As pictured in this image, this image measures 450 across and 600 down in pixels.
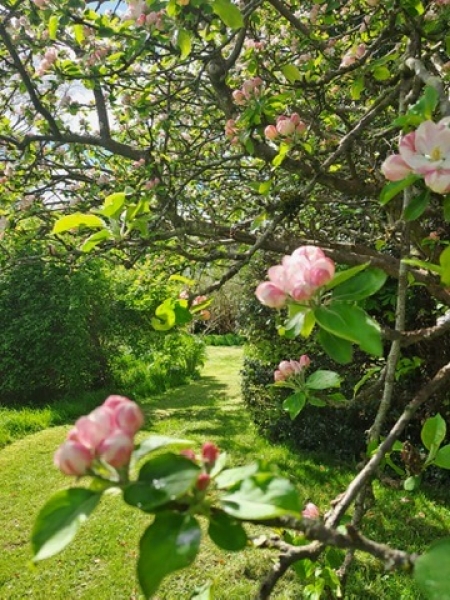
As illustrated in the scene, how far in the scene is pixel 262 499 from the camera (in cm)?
59

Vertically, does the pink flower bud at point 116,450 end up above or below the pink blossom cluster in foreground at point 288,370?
above

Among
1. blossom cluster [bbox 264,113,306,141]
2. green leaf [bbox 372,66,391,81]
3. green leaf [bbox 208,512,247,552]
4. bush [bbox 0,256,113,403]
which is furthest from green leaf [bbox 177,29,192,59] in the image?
bush [bbox 0,256,113,403]

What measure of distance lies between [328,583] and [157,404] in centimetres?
762

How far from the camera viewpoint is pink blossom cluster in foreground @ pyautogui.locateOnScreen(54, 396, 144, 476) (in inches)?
23.6

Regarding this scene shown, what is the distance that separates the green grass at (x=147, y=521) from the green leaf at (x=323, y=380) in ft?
7.53

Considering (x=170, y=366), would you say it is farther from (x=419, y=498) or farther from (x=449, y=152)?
(x=449, y=152)

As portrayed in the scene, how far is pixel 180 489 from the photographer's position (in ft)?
1.88

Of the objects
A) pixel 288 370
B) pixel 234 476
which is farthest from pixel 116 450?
pixel 288 370

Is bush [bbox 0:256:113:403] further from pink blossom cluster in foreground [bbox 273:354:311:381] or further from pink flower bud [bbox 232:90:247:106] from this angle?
pink blossom cluster in foreground [bbox 273:354:311:381]

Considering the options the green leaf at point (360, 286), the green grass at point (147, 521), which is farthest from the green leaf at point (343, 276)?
the green grass at point (147, 521)

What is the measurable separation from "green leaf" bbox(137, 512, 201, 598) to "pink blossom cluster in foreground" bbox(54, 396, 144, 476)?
0.27ft

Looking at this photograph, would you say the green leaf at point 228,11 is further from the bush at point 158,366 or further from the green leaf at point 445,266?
the bush at point 158,366

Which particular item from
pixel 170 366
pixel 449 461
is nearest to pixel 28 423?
pixel 170 366

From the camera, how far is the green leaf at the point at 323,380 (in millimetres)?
1367
